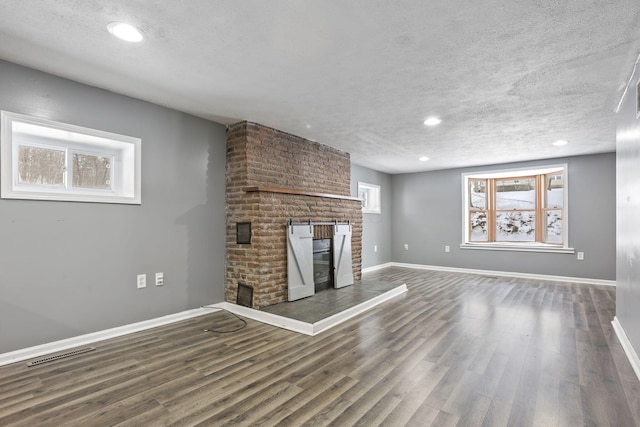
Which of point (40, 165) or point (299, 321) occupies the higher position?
point (40, 165)

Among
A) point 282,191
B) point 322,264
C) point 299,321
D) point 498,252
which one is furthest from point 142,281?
point 498,252

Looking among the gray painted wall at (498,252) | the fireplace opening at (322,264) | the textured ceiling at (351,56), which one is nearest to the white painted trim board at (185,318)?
the fireplace opening at (322,264)

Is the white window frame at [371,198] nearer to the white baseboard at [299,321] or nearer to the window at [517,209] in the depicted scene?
the window at [517,209]

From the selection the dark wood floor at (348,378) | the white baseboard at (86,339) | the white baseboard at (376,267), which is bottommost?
the white baseboard at (376,267)

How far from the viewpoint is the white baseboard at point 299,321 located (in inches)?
128

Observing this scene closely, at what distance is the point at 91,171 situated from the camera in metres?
3.15

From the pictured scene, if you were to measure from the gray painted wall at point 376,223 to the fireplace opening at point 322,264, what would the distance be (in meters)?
2.01

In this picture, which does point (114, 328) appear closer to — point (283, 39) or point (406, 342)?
point (406, 342)

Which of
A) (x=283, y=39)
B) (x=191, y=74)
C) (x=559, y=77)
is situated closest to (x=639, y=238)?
(x=559, y=77)

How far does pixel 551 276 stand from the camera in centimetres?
612

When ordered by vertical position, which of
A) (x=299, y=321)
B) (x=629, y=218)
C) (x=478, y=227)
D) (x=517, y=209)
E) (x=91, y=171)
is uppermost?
(x=91, y=171)

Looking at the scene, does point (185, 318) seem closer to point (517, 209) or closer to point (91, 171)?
point (91, 171)

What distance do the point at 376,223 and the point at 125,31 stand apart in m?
6.19

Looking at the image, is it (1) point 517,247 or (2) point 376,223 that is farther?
(2) point 376,223
